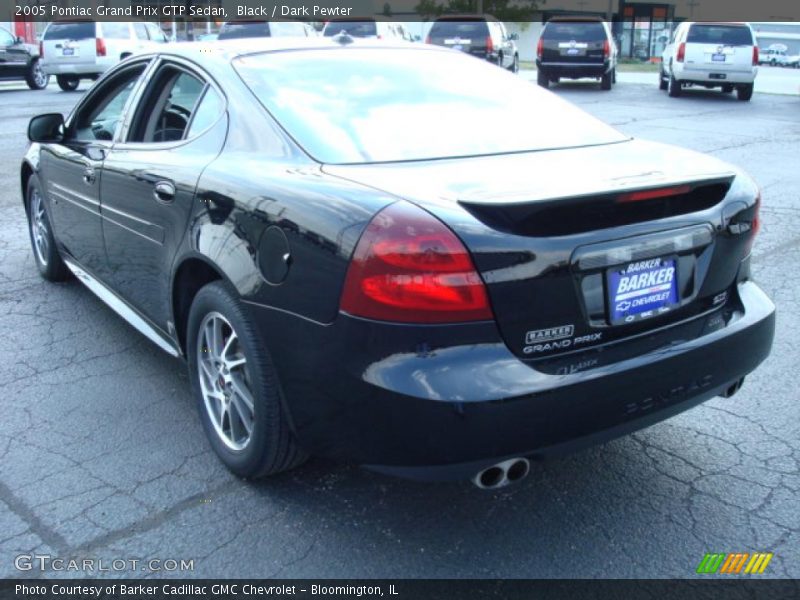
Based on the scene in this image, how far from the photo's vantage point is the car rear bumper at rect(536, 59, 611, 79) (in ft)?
71.7

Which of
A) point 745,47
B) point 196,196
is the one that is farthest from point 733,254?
point 745,47

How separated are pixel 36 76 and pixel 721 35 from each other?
1727 centimetres

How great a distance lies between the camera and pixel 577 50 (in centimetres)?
2192

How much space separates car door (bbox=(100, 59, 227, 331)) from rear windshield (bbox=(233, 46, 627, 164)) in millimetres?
298

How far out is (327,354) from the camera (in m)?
2.54

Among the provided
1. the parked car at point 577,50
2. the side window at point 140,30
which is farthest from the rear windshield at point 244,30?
the parked car at point 577,50

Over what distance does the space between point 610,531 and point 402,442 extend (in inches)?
36.4

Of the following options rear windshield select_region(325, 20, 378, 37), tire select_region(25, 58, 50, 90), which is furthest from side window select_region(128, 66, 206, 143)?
tire select_region(25, 58, 50, 90)

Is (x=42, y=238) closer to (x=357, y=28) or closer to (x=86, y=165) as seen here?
(x=86, y=165)

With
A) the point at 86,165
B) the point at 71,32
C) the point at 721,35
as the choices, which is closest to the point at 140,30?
the point at 71,32

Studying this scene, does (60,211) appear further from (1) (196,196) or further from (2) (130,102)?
(1) (196,196)

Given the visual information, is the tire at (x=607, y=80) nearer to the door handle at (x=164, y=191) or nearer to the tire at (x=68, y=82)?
the tire at (x=68, y=82)

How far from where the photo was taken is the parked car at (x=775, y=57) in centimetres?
4891

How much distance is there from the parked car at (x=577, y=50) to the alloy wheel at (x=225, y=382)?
20375 millimetres
